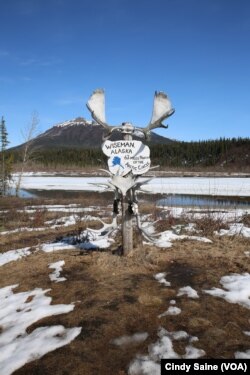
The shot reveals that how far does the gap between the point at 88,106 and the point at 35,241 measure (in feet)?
16.7

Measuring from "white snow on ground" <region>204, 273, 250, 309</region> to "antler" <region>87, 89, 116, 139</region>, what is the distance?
346cm

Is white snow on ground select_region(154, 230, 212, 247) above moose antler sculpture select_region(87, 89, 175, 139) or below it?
below

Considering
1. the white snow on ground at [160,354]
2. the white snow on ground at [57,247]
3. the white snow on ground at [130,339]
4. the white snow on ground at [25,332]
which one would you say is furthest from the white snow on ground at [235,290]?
the white snow on ground at [57,247]

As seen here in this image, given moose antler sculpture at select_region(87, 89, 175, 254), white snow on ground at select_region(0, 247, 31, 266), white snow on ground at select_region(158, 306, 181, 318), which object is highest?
moose antler sculpture at select_region(87, 89, 175, 254)

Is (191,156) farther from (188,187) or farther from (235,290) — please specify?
(235,290)

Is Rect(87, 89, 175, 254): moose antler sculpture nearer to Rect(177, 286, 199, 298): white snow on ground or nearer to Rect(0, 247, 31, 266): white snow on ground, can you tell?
Rect(177, 286, 199, 298): white snow on ground

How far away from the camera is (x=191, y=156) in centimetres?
9862

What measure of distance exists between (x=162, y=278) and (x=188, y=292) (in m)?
0.70

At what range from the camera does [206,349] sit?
372 cm

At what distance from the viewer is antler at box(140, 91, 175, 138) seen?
265 inches

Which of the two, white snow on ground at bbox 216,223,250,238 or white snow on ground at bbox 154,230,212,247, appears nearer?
white snow on ground at bbox 154,230,212,247

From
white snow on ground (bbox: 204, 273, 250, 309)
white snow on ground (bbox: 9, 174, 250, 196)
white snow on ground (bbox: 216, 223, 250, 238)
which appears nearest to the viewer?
white snow on ground (bbox: 204, 273, 250, 309)

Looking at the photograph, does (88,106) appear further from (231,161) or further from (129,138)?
(231,161)

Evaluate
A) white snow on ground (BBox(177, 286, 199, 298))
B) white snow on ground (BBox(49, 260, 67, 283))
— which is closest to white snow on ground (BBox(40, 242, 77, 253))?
white snow on ground (BBox(49, 260, 67, 283))
